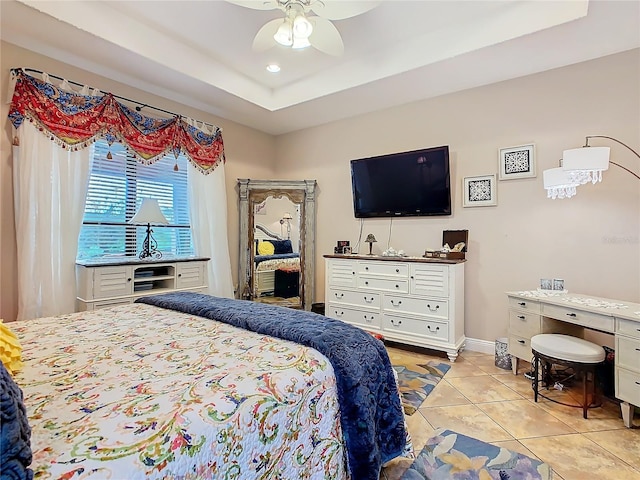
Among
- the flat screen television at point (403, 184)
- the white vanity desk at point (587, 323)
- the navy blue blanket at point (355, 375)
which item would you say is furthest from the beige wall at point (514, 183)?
the navy blue blanket at point (355, 375)

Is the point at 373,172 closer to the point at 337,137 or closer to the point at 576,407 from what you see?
the point at 337,137

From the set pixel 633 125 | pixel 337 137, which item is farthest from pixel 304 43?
pixel 633 125

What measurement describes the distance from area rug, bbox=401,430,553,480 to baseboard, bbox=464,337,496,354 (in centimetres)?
162

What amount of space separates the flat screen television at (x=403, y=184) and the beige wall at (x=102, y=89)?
1.59 metres

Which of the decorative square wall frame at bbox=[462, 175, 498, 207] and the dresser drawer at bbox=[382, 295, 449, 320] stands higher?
the decorative square wall frame at bbox=[462, 175, 498, 207]

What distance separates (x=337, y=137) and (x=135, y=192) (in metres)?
2.52

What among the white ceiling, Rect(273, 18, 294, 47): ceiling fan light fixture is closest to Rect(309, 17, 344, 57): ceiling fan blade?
Rect(273, 18, 294, 47): ceiling fan light fixture

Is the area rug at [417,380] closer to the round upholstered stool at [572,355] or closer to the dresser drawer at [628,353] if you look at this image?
the round upholstered stool at [572,355]

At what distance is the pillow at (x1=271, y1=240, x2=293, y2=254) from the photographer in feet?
15.0

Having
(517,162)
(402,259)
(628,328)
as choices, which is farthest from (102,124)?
(628,328)

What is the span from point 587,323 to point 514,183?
A: 1.45m

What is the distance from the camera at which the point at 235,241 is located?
444cm

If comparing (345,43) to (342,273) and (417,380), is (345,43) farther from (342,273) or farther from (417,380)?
(417,380)

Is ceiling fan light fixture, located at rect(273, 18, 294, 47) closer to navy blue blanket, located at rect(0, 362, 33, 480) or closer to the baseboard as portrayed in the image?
navy blue blanket, located at rect(0, 362, 33, 480)
